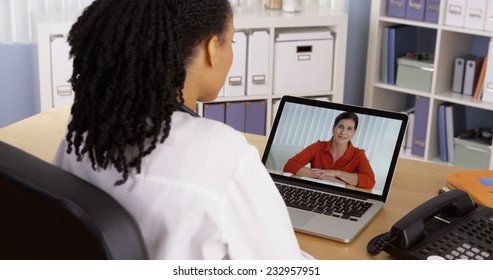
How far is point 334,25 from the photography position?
389cm

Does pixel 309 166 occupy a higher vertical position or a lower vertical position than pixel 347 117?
lower

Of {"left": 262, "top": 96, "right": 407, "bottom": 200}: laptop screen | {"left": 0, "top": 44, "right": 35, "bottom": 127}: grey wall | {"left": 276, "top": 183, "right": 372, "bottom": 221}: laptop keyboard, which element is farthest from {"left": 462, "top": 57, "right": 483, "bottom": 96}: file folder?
{"left": 276, "top": 183, "right": 372, "bottom": 221}: laptop keyboard

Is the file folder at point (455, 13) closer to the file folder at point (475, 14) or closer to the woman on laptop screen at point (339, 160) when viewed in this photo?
the file folder at point (475, 14)

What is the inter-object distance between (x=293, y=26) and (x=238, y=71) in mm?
348

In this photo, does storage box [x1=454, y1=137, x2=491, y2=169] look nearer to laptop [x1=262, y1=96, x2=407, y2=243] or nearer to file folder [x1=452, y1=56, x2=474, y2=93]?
file folder [x1=452, y1=56, x2=474, y2=93]

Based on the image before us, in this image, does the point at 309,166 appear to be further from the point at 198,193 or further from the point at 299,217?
the point at 198,193

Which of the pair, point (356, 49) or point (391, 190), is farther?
point (356, 49)

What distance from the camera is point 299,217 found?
1.60 metres

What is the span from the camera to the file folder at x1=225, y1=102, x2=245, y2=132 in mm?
3809

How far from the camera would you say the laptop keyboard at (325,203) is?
1627 millimetres

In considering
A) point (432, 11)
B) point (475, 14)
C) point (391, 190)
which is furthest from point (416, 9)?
point (391, 190)

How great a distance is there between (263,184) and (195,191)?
114mm

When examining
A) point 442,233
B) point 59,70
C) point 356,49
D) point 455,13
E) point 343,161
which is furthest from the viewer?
point 356,49
